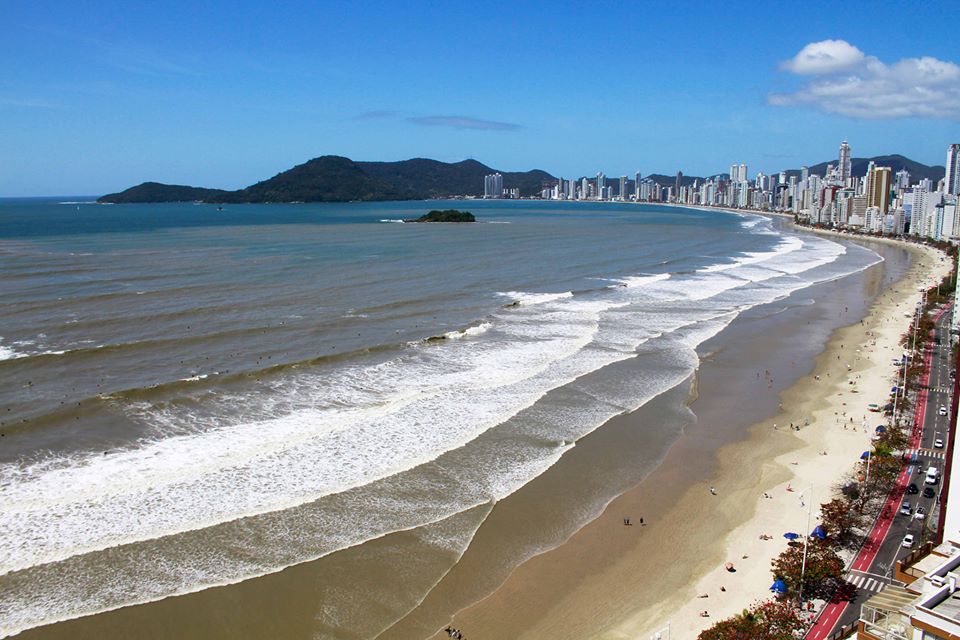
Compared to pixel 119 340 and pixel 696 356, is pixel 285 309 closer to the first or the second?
pixel 119 340

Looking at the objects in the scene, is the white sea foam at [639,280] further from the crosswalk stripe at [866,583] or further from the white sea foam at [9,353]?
the white sea foam at [9,353]

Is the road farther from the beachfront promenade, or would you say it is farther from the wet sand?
the wet sand

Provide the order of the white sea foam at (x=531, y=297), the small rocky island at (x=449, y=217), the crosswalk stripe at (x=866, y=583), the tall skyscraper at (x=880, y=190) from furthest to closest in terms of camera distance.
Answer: the tall skyscraper at (x=880, y=190) < the small rocky island at (x=449, y=217) < the white sea foam at (x=531, y=297) < the crosswalk stripe at (x=866, y=583)

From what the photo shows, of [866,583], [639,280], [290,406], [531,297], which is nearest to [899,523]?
[866,583]

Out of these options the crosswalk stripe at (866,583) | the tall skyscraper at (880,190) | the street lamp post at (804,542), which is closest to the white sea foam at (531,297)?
the street lamp post at (804,542)

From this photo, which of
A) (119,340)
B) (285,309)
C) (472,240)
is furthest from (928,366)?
(472,240)

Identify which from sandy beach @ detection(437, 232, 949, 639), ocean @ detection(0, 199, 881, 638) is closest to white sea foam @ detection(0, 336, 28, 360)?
ocean @ detection(0, 199, 881, 638)
